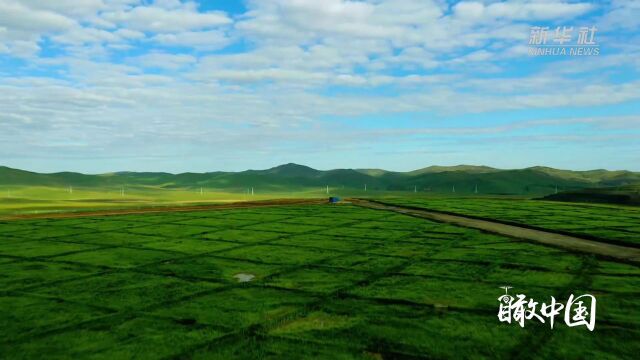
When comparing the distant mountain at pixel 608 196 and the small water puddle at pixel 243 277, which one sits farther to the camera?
the distant mountain at pixel 608 196

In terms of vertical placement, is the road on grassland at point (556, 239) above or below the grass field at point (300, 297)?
above

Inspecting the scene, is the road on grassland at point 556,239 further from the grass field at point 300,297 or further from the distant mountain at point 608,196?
the distant mountain at point 608,196

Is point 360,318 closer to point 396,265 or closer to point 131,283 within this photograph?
point 396,265

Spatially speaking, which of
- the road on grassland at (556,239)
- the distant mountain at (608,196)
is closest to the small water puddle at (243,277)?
the road on grassland at (556,239)

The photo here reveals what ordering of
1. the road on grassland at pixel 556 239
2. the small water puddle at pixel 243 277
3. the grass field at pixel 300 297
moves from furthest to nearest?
1. the road on grassland at pixel 556 239
2. the small water puddle at pixel 243 277
3. the grass field at pixel 300 297

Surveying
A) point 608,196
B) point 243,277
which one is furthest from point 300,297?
point 608,196

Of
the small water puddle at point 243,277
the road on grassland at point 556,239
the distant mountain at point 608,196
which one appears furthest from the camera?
the distant mountain at point 608,196

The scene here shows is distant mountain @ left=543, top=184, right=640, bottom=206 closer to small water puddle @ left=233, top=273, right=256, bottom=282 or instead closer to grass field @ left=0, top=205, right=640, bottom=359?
grass field @ left=0, top=205, right=640, bottom=359

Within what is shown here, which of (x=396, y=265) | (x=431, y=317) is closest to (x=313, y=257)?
(x=396, y=265)
